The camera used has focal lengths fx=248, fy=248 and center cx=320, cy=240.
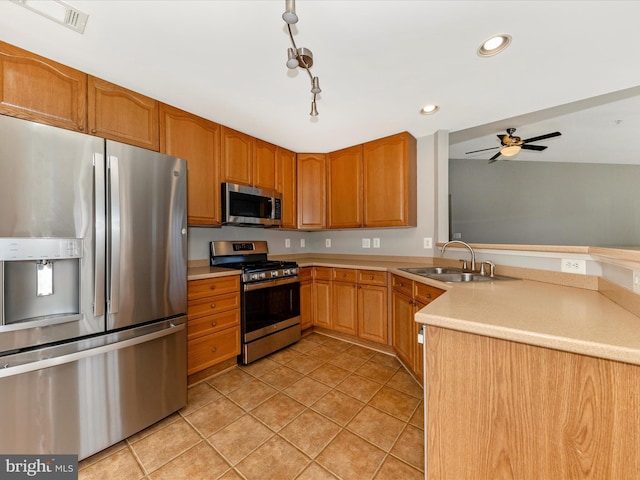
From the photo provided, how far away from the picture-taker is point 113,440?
1369 mm

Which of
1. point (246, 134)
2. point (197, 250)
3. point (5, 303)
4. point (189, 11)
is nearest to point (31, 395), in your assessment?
point (5, 303)

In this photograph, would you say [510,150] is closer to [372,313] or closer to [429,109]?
[429,109]

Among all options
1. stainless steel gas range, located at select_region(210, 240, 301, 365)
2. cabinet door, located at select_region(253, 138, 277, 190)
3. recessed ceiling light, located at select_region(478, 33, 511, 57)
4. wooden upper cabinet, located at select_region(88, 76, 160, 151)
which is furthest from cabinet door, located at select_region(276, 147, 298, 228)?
recessed ceiling light, located at select_region(478, 33, 511, 57)

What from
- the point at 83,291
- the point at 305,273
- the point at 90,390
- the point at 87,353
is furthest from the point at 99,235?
the point at 305,273

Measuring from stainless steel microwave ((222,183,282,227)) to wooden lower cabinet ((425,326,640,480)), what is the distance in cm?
205

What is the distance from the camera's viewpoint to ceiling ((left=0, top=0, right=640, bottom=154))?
3.93 feet

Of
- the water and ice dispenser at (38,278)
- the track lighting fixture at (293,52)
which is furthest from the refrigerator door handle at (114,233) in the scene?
the track lighting fixture at (293,52)

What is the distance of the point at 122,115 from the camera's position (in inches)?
70.5

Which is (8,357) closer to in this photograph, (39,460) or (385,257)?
(39,460)

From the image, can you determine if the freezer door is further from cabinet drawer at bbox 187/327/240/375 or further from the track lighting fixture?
the track lighting fixture

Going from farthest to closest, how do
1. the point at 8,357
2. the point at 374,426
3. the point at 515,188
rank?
the point at 515,188 < the point at 374,426 < the point at 8,357

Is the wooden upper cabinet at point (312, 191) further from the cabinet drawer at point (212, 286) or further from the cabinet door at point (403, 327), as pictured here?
the cabinet door at point (403, 327)

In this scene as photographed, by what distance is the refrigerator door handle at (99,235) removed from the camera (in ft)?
4.37

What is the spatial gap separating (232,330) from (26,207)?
5.06 feet
